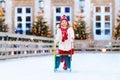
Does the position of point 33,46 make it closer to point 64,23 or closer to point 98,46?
point 98,46

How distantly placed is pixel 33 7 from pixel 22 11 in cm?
89

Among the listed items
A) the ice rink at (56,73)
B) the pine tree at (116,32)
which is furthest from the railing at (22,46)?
the pine tree at (116,32)

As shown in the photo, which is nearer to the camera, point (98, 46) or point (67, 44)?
point (67, 44)

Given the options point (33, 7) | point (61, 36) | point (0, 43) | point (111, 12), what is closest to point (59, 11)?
point (33, 7)

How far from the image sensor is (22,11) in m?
30.8

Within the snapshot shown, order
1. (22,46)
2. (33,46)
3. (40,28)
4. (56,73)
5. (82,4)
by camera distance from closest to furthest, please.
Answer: (56,73), (22,46), (33,46), (40,28), (82,4)

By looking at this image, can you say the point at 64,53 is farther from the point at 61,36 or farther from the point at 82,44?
the point at 82,44

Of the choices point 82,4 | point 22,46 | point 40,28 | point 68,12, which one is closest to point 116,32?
point 82,4

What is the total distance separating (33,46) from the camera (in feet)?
63.9

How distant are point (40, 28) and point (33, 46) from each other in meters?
9.12

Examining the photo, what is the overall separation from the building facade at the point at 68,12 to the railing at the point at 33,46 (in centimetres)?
176

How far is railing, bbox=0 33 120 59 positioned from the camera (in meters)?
14.3

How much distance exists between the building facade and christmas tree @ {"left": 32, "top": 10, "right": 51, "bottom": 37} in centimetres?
124

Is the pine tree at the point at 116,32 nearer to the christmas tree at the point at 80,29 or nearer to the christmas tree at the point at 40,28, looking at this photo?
the christmas tree at the point at 80,29
